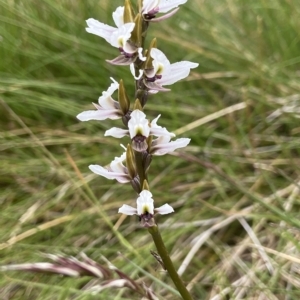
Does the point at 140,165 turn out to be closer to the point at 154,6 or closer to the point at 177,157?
the point at 154,6

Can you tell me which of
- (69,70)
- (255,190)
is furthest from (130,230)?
(69,70)

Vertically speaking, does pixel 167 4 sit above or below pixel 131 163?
above

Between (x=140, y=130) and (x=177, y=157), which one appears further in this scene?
(x=177, y=157)

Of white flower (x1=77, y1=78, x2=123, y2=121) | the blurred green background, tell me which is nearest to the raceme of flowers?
white flower (x1=77, y1=78, x2=123, y2=121)

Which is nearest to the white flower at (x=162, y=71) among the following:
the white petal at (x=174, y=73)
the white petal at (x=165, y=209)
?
the white petal at (x=174, y=73)

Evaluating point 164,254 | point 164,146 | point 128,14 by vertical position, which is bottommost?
point 164,254

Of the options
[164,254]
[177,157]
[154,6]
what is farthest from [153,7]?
[177,157]

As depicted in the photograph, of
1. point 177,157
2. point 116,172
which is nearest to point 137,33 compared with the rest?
point 116,172

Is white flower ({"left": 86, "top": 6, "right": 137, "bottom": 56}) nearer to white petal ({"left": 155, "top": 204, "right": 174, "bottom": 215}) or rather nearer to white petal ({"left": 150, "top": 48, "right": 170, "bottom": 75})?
white petal ({"left": 150, "top": 48, "right": 170, "bottom": 75})
